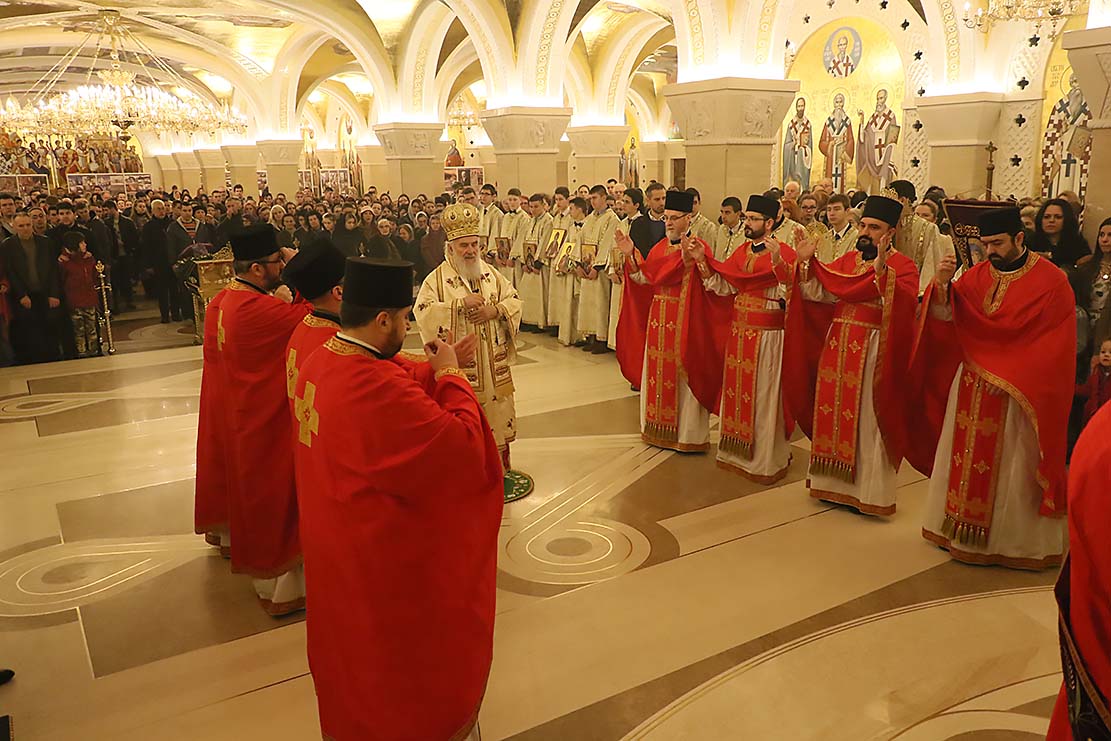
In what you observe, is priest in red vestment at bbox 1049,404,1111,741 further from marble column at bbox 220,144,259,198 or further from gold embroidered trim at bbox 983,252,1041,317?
marble column at bbox 220,144,259,198

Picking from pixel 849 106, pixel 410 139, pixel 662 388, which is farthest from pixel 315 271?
pixel 849 106

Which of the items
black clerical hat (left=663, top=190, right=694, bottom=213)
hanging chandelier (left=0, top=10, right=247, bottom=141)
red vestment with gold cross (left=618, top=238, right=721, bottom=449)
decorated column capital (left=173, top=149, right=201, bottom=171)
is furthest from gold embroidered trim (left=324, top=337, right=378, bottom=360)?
decorated column capital (left=173, top=149, right=201, bottom=171)

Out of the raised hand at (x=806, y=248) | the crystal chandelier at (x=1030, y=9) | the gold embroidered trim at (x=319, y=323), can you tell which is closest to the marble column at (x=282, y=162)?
the crystal chandelier at (x=1030, y=9)

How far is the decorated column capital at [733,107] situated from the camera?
8.24 m

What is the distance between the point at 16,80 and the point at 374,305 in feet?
98.7

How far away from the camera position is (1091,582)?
64.2 inches

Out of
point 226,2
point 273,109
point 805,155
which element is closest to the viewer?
point 226,2

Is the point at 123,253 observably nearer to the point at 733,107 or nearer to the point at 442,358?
the point at 733,107

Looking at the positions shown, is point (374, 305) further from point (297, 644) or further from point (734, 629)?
point (734, 629)

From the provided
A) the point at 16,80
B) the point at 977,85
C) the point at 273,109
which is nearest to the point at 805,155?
the point at 977,85

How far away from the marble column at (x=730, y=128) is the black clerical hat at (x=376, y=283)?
658cm

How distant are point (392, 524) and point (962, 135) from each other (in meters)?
11.8

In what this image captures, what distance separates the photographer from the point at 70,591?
423 cm

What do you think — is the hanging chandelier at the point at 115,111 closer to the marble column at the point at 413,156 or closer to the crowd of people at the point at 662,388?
the marble column at the point at 413,156
